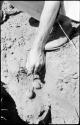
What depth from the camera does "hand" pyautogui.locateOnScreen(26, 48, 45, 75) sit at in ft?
7.66

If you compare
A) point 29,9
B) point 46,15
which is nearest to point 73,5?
point 46,15

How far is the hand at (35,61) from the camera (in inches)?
92.0

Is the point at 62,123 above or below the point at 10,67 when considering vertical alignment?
below

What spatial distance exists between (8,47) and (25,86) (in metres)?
0.40

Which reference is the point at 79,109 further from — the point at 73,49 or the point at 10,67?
the point at 10,67

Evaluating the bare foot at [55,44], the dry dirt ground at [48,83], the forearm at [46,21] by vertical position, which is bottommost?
the dry dirt ground at [48,83]

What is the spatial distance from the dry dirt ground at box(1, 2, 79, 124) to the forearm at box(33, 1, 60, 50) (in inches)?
4.6

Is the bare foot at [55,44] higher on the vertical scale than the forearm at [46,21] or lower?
lower

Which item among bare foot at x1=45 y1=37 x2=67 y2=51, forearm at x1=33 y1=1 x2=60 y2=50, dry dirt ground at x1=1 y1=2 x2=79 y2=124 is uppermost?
forearm at x1=33 y1=1 x2=60 y2=50

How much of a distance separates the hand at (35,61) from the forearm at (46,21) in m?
0.04

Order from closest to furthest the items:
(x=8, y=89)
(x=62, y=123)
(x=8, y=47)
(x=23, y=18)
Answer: (x=62, y=123), (x=8, y=89), (x=8, y=47), (x=23, y=18)

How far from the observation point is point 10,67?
2.49 metres

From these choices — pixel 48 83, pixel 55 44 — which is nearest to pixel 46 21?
pixel 55 44

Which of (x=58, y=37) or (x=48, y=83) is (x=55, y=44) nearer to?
(x=58, y=37)
